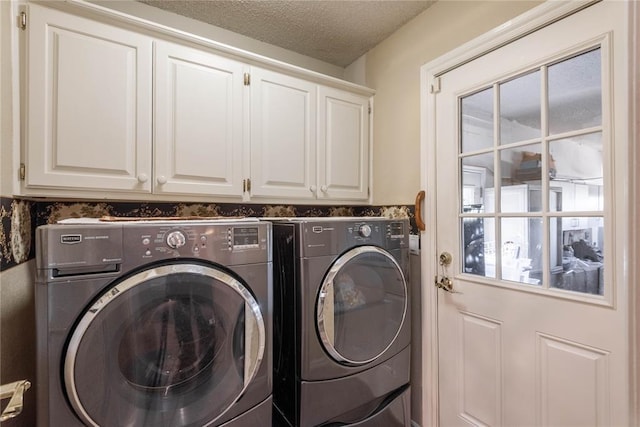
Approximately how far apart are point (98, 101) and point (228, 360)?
1.19 m

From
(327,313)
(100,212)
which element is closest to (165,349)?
(327,313)

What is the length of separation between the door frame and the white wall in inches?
2.7

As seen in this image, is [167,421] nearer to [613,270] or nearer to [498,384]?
[498,384]

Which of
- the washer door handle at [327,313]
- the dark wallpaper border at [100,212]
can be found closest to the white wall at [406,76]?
the dark wallpaper border at [100,212]

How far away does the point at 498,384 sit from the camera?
4.53ft

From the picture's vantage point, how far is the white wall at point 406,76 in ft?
4.88

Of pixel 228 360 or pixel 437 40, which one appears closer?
pixel 228 360

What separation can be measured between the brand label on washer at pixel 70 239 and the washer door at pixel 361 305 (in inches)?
33.3

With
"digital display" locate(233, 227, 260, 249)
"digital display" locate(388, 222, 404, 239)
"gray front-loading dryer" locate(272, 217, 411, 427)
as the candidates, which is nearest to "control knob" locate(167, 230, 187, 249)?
"digital display" locate(233, 227, 260, 249)

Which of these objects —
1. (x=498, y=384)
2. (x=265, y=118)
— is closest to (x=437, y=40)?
(x=265, y=118)

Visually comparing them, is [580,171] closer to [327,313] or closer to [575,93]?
[575,93]

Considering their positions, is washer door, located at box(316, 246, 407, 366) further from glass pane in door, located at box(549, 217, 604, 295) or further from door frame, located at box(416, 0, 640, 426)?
glass pane in door, located at box(549, 217, 604, 295)

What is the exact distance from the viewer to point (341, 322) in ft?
4.30

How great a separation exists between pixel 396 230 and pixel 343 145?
72cm
